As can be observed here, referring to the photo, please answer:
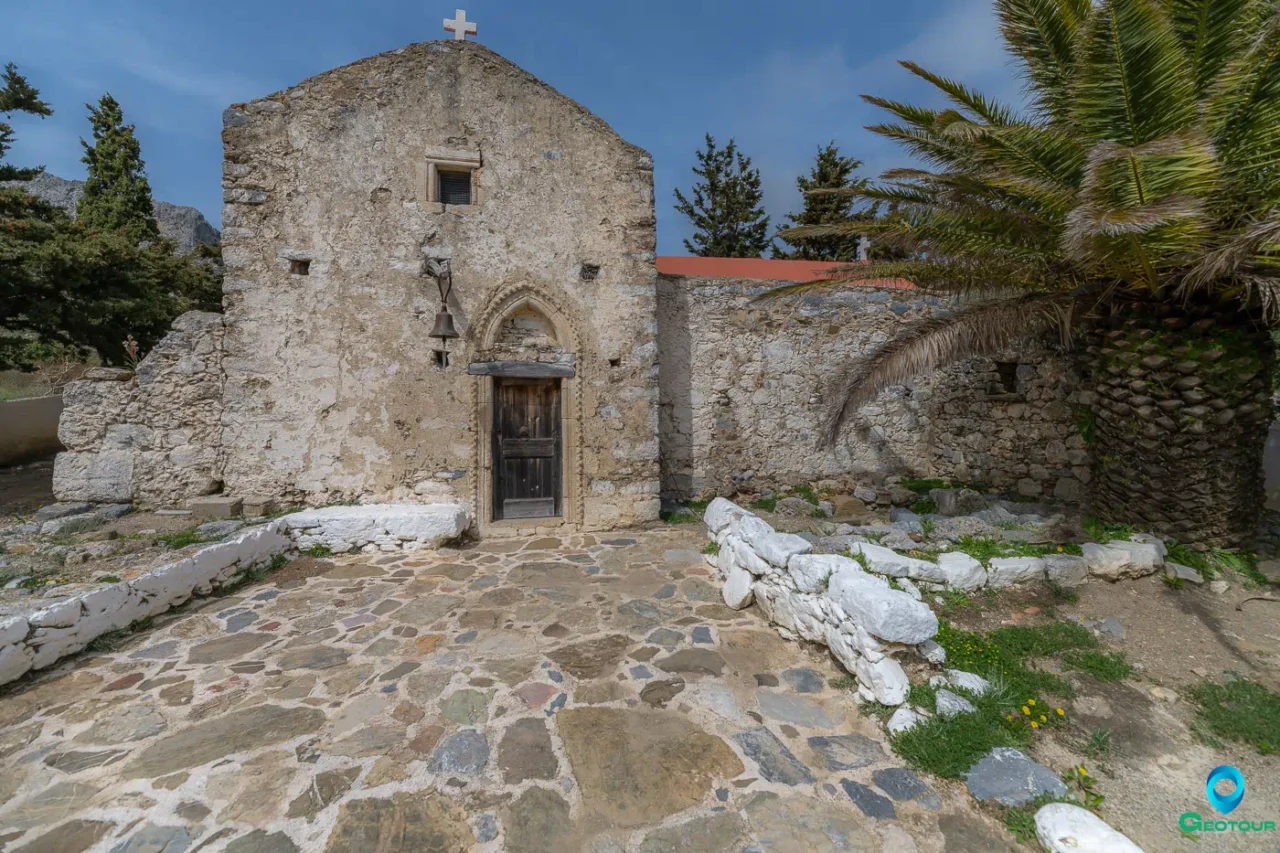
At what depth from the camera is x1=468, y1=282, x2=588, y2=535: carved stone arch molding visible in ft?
20.1

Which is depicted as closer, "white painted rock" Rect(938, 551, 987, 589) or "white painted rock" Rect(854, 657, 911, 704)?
"white painted rock" Rect(854, 657, 911, 704)

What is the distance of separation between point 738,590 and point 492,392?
3.74 m

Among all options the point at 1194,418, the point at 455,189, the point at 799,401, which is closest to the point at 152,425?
the point at 455,189

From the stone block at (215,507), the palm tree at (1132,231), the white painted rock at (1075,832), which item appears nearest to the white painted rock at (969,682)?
the white painted rock at (1075,832)

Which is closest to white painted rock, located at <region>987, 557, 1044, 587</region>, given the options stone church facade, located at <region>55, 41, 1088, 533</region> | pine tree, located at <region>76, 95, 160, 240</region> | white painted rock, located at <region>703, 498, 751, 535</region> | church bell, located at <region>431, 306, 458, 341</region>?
white painted rock, located at <region>703, 498, 751, 535</region>

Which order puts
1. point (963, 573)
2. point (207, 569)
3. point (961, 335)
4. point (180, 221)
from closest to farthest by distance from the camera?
point (963, 573) → point (207, 569) → point (961, 335) → point (180, 221)

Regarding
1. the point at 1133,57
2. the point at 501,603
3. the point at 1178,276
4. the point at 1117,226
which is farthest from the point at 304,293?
the point at 1178,276

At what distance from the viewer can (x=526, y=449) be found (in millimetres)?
6438

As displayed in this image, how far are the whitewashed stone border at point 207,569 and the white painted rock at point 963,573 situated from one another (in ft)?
15.5

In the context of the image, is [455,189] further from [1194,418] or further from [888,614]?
[1194,418]

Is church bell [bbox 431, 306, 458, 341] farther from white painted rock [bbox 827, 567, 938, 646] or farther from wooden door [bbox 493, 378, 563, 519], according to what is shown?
white painted rock [bbox 827, 567, 938, 646]

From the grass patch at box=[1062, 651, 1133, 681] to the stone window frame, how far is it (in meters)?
6.91

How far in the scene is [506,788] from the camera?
233cm

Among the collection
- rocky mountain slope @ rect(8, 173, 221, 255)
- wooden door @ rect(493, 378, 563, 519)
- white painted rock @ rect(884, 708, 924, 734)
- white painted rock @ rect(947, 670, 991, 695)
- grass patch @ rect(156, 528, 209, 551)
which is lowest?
white painted rock @ rect(884, 708, 924, 734)
